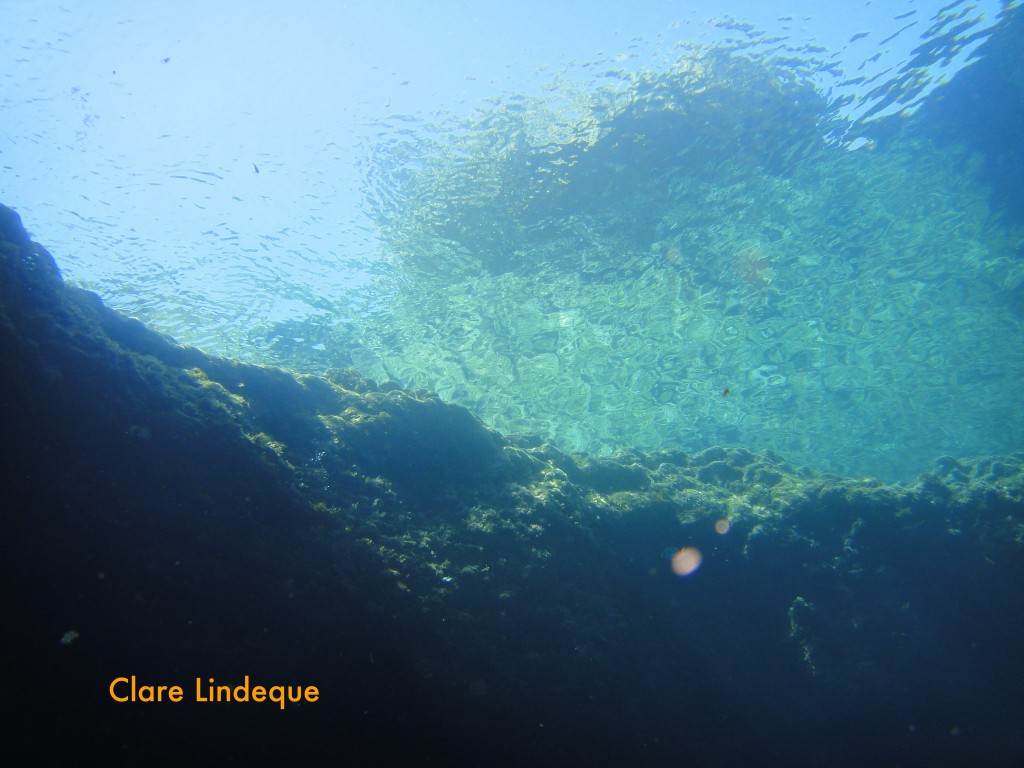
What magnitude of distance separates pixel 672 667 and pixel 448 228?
1254 centimetres

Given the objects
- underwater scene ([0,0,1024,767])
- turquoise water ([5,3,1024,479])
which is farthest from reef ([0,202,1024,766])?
turquoise water ([5,3,1024,479])

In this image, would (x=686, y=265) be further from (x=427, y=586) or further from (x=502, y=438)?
(x=427, y=586)

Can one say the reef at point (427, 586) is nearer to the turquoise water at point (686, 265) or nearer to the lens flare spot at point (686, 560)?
the lens flare spot at point (686, 560)

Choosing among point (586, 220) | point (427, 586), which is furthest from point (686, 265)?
point (427, 586)

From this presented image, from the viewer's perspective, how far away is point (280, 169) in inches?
480

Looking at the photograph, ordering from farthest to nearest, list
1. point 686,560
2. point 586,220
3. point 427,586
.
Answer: point 586,220 → point 686,560 → point 427,586

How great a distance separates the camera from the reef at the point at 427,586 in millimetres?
4680

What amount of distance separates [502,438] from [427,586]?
3.72 m

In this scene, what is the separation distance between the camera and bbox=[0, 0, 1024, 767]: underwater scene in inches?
195

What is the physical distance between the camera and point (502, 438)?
9383 mm

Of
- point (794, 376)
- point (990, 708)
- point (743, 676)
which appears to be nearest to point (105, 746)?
point (743, 676)

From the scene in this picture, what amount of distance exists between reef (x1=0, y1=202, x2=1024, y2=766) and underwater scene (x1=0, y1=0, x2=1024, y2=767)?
39mm

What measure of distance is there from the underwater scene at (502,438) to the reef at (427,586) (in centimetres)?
4

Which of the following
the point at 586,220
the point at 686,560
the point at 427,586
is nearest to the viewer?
the point at 427,586
